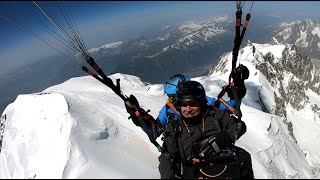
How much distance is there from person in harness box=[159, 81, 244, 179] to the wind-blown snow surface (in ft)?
2.35

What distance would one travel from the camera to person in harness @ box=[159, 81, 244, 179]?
15.5 ft

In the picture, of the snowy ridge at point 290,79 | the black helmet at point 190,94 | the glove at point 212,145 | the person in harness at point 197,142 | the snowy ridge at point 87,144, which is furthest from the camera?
the snowy ridge at point 290,79

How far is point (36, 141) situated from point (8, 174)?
36.6 inches

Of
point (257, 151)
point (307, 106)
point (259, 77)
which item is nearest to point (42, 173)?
point (257, 151)

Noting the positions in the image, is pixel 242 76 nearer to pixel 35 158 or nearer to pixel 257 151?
pixel 257 151

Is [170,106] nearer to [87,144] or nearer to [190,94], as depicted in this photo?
[190,94]

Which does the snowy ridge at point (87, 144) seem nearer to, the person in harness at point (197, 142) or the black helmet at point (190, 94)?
the person in harness at point (197, 142)

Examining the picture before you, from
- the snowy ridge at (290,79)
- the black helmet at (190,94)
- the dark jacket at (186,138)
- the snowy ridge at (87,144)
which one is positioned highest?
the black helmet at (190,94)

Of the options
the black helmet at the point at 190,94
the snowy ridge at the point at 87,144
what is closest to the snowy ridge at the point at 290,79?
the snowy ridge at the point at 87,144

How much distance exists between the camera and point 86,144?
681cm

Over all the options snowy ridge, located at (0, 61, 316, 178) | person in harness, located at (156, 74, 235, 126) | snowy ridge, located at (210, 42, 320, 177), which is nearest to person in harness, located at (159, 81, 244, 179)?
snowy ridge, located at (0, 61, 316, 178)

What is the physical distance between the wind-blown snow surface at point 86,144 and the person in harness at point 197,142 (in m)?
0.72

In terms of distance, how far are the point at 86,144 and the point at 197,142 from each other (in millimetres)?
2991

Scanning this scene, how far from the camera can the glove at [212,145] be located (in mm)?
4824
